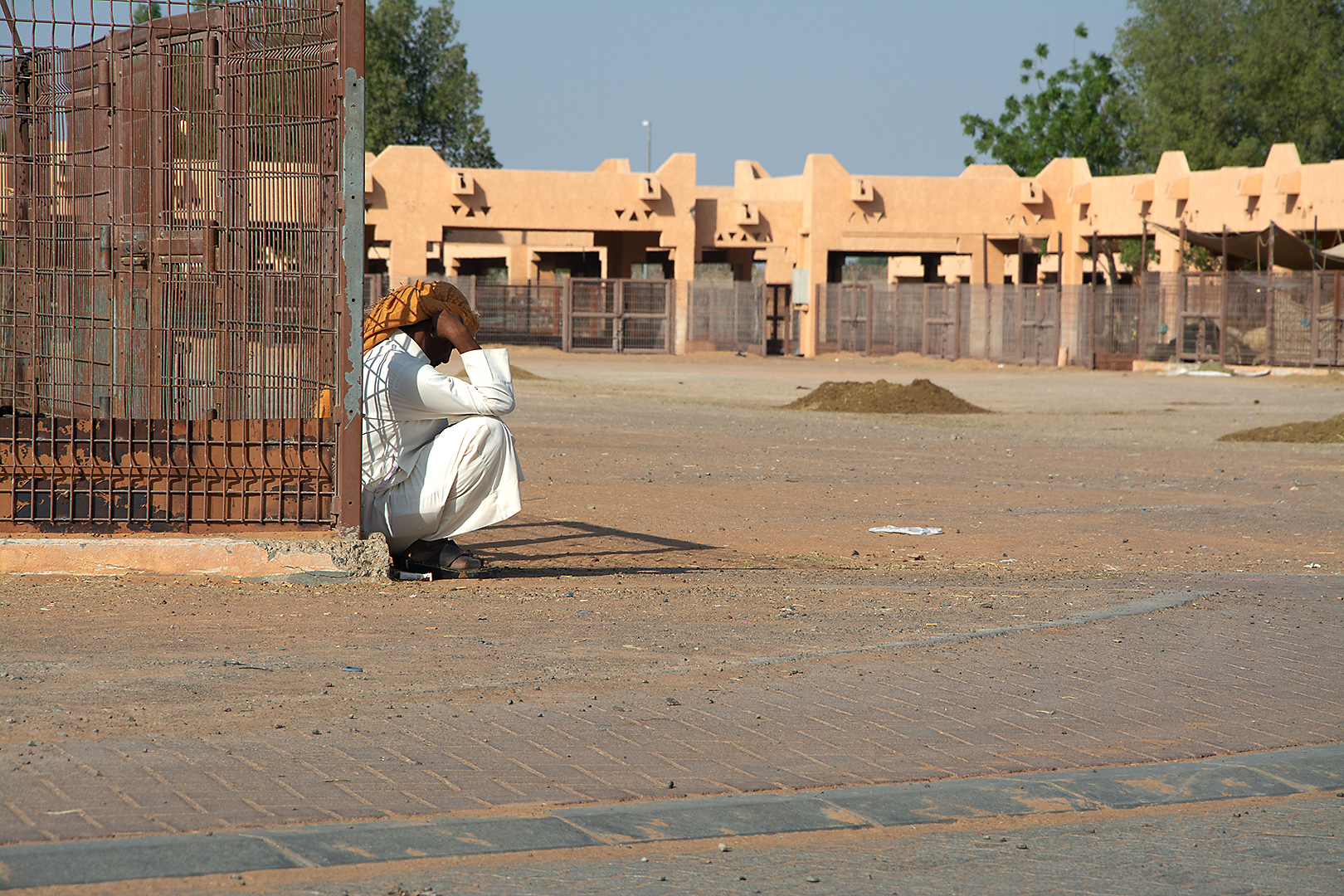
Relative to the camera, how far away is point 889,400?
911 inches

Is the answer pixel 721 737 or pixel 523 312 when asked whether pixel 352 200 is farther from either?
pixel 523 312

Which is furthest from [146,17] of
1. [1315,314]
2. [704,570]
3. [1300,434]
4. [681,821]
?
[1315,314]

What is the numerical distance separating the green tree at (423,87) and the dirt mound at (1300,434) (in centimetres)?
5502

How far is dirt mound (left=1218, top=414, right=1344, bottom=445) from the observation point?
18266 millimetres

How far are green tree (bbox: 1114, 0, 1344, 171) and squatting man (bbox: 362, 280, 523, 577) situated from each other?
54430 mm

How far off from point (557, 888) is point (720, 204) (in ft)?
138

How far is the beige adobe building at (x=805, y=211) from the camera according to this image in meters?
40.9

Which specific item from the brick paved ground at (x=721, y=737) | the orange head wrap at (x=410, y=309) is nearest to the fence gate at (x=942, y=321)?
the orange head wrap at (x=410, y=309)

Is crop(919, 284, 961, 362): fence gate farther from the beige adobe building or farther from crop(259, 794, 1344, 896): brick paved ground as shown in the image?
crop(259, 794, 1344, 896): brick paved ground

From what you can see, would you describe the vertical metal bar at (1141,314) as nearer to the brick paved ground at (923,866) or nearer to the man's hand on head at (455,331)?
the man's hand on head at (455,331)

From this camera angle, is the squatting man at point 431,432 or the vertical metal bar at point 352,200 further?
the squatting man at point 431,432

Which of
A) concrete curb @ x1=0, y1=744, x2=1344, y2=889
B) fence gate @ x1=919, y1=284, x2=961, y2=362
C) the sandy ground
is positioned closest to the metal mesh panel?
fence gate @ x1=919, y1=284, x2=961, y2=362

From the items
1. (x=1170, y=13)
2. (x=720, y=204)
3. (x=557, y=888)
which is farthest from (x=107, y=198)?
(x=1170, y=13)

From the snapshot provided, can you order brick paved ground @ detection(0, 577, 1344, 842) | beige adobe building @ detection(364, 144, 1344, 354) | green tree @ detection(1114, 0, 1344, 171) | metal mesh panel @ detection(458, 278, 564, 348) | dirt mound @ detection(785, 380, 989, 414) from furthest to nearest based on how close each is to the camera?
green tree @ detection(1114, 0, 1344, 171), metal mesh panel @ detection(458, 278, 564, 348), beige adobe building @ detection(364, 144, 1344, 354), dirt mound @ detection(785, 380, 989, 414), brick paved ground @ detection(0, 577, 1344, 842)
